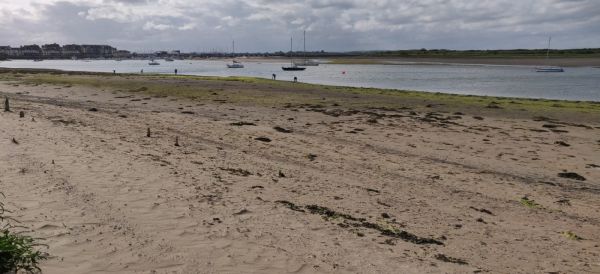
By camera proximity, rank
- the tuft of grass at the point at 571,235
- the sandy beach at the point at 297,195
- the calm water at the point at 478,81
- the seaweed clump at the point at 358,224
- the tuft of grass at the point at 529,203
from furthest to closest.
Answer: the calm water at the point at 478,81 < the tuft of grass at the point at 529,203 < the tuft of grass at the point at 571,235 < the seaweed clump at the point at 358,224 < the sandy beach at the point at 297,195

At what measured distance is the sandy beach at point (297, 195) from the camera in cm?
615

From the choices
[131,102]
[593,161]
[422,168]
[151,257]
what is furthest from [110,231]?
[131,102]

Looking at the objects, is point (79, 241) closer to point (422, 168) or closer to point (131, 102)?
point (422, 168)

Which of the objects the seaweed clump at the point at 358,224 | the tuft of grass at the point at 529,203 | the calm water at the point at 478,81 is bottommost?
the calm water at the point at 478,81

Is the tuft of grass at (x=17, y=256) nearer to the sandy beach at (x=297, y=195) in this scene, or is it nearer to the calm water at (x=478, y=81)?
the sandy beach at (x=297, y=195)

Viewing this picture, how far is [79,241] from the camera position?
19.9 ft

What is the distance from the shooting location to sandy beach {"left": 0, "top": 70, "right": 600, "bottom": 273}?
20.2 feet

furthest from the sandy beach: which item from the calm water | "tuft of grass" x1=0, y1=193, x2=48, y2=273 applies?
the calm water

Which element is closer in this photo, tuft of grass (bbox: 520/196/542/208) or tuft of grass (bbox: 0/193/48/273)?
tuft of grass (bbox: 0/193/48/273)

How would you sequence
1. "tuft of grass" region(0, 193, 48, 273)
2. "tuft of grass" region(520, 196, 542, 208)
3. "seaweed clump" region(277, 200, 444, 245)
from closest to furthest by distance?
"tuft of grass" region(0, 193, 48, 273)
"seaweed clump" region(277, 200, 444, 245)
"tuft of grass" region(520, 196, 542, 208)

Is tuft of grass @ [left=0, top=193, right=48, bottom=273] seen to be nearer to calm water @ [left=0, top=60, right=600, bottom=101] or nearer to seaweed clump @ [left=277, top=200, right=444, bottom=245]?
seaweed clump @ [left=277, top=200, right=444, bottom=245]

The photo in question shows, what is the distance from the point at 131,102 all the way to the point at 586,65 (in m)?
128

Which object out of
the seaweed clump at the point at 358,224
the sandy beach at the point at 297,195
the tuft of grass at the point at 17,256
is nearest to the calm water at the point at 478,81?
the sandy beach at the point at 297,195

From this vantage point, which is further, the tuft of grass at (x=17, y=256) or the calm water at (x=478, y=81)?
the calm water at (x=478, y=81)
